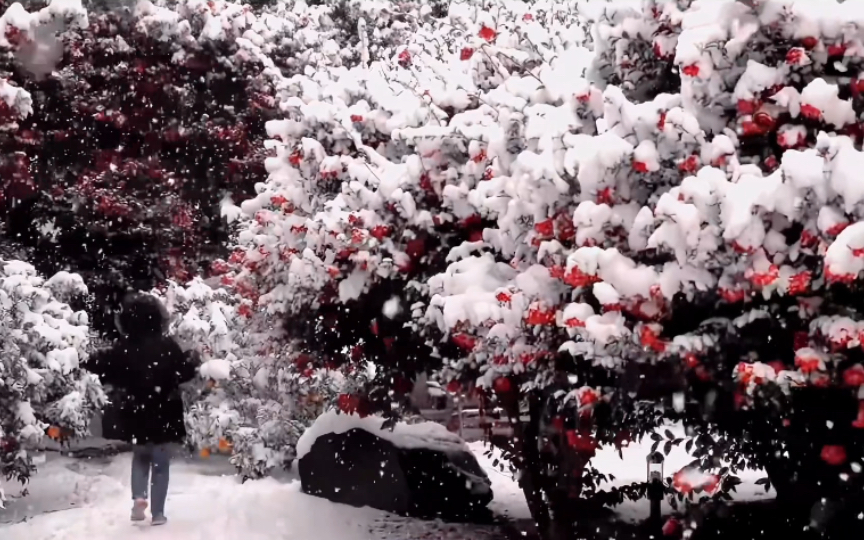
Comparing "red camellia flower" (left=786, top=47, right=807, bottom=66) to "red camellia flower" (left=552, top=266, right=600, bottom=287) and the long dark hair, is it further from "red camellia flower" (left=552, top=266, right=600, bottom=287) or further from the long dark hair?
the long dark hair

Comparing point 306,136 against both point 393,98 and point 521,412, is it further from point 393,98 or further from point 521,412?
point 521,412

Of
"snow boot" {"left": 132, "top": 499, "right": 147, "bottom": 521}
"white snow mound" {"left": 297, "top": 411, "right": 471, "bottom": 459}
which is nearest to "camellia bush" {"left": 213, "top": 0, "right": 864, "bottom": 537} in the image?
"white snow mound" {"left": 297, "top": 411, "right": 471, "bottom": 459}

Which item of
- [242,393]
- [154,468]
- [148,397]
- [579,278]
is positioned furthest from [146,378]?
[579,278]

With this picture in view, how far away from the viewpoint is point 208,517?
6453mm

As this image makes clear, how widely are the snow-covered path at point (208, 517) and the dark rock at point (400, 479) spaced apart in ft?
0.49

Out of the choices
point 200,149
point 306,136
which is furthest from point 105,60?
point 306,136

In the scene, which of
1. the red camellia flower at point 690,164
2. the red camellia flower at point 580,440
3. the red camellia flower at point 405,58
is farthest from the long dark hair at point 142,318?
the red camellia flower at point 690,164

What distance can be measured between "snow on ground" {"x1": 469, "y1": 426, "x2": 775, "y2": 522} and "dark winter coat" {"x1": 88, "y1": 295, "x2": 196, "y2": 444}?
2.28m

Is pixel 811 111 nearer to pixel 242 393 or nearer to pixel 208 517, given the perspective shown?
pixel 208 517

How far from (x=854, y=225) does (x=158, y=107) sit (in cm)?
1017

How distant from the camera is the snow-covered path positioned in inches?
236

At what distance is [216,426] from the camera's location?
8469mm

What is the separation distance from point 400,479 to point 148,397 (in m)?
2.03

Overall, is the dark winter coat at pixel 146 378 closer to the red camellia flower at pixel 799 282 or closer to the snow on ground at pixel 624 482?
the snow on ground at pixel 624 482
